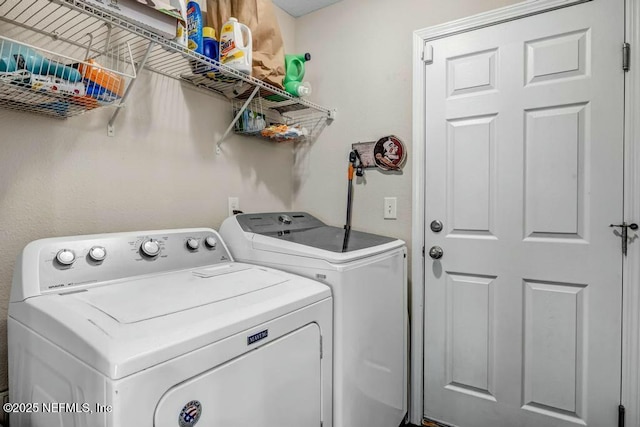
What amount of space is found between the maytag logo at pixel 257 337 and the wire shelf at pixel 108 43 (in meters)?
0.85

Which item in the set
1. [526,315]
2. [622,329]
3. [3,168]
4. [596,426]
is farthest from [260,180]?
[596,426]

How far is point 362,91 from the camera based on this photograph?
2125 millimetres

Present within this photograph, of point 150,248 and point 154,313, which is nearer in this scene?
point 154,313

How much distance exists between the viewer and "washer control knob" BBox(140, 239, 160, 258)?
1245mm

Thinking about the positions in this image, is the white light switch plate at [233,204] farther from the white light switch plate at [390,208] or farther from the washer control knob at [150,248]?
the white light switch plate at [390,208]

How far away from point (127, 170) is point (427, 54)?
1.63m

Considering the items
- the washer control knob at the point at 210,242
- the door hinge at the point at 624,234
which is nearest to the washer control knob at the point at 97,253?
the washer control knob at the point at 210,242

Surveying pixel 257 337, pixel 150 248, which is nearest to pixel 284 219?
pixel 150 248

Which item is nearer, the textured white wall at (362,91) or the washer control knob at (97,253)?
the washer control knob at (97,253)

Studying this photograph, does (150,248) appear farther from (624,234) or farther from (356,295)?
(624,234)

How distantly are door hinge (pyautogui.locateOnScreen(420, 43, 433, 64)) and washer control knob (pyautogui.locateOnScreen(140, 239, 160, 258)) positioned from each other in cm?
165

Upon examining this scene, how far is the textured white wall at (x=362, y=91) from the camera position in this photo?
1975 mm

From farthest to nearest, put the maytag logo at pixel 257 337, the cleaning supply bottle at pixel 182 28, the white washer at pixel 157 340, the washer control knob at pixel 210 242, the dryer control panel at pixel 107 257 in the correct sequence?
1. the washer control knob at pixel 210 242
2. the cleaning supply bottle at pixel 182 28
3. the dryer control panel at pixel 107 257
4. the maytag logo at pixel 257 337
5. the white washer at pixel 157 340

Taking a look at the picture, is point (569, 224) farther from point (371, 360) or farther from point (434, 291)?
point (371, 360)
